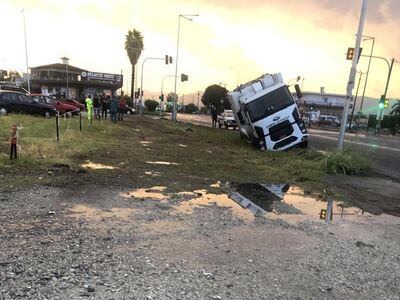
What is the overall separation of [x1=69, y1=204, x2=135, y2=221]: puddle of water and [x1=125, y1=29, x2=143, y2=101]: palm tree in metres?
71.8

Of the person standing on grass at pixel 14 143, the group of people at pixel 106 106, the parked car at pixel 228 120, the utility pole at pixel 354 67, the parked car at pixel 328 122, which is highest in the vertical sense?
the utility pole at pixel 354 67

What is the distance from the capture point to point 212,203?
8586 mm

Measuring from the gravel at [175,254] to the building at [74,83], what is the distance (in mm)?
74517

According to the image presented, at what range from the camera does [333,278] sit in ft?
16.8

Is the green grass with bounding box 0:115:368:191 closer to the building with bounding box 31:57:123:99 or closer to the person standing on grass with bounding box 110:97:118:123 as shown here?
the person standing on grass with bounding box 110:97:118:123

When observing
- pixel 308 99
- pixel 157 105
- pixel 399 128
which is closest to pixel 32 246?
pixel 399 128

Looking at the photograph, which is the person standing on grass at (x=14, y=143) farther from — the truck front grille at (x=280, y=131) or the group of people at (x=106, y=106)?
the group of people at (x=106, y=106)

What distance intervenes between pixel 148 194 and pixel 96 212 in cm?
184

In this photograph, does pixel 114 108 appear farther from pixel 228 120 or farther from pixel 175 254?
pixel 175 254

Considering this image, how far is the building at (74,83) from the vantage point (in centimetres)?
8081

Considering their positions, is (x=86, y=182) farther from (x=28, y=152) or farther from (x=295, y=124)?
(x=295, y=124)

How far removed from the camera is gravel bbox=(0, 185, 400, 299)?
4520 millimetres

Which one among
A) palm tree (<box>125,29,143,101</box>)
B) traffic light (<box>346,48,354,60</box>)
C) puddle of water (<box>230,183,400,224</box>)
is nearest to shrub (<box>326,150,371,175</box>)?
puddle of water (<box>230,183,400,224</box>)

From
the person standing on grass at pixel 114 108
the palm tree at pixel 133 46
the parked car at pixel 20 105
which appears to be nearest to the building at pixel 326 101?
the palm tree at pixel 133 46
